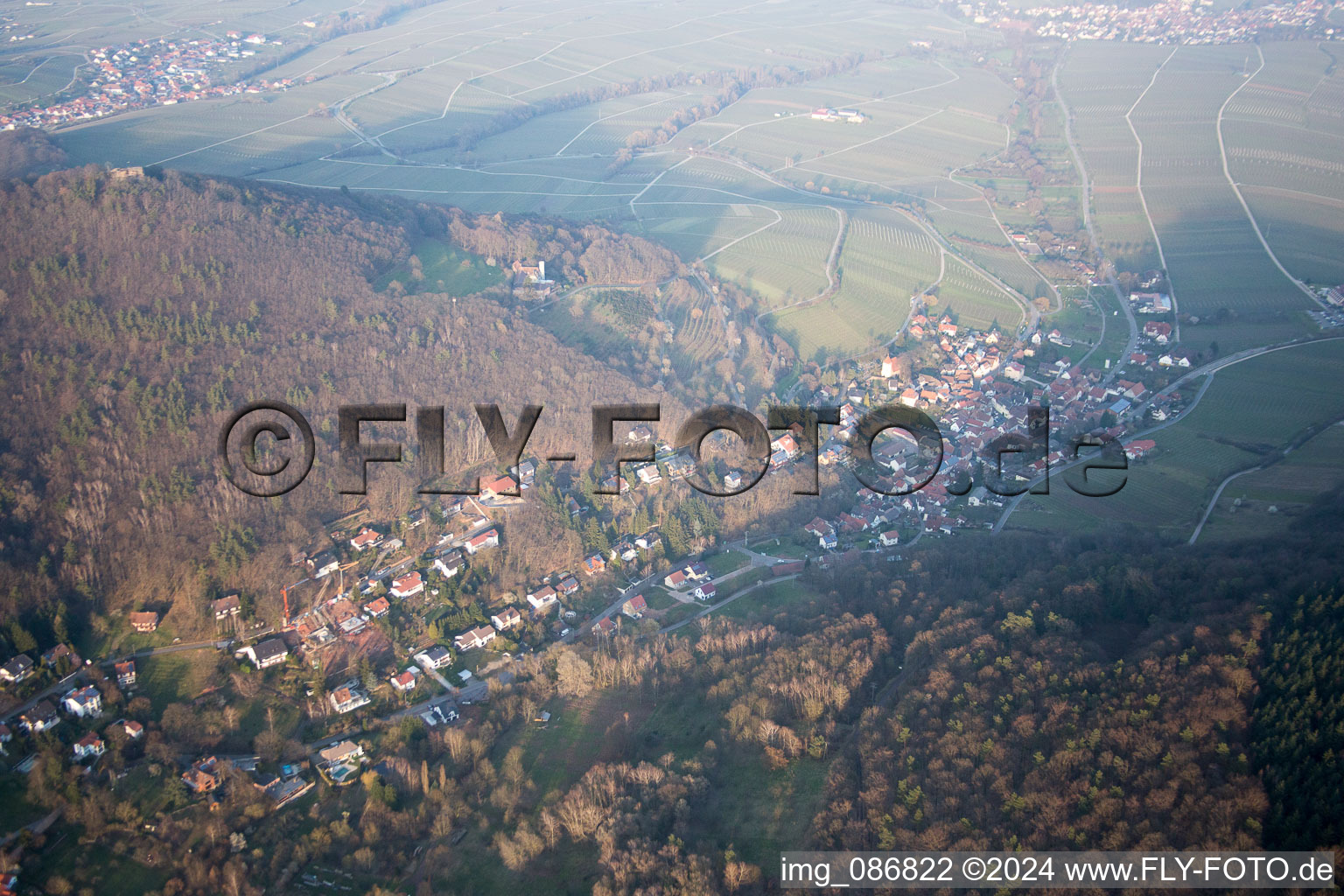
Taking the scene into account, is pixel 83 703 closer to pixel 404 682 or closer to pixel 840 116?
pixel 404 682

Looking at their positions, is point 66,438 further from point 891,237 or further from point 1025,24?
point 1025,24

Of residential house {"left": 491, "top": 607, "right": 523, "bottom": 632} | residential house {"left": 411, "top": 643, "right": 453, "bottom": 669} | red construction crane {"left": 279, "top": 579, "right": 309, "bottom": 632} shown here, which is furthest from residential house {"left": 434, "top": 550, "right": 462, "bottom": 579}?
red construction crane {"left": 279, "top": 579, "right": 309, "bottom": 632}

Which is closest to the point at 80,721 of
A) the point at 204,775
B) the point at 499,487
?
the point at 204,775

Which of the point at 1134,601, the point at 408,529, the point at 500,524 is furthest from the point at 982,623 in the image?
the point at 408,529

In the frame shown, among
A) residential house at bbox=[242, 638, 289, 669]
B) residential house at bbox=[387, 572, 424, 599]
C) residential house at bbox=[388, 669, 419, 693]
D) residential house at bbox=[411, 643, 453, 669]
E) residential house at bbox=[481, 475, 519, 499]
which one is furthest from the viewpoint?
residential house at bbox=[481, 475, 519, 499]

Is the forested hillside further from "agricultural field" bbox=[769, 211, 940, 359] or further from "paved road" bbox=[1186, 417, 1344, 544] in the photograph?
"paved road" bbox=[1186, 417, 1344, 544]

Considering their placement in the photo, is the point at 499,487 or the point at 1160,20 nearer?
the point at 499,487

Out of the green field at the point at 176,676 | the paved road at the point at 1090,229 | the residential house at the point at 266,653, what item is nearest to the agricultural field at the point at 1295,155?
the paved road at the point at 1090,229
